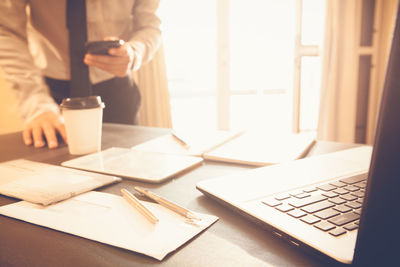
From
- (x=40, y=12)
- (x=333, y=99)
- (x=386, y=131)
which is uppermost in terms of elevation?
(x=40, y=12)

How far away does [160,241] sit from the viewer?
14.1 inches

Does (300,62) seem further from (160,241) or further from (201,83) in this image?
(201,83)

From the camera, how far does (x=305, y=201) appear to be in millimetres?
406

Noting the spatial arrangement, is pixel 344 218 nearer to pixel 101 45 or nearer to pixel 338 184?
pixel 338 184

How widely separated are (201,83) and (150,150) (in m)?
6.46

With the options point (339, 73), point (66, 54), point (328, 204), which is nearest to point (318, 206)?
point (328, 204)

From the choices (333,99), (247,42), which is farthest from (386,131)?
(247,42)

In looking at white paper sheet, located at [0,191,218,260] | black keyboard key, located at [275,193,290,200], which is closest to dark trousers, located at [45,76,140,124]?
white paper sheet, located at [0,191,218,260]

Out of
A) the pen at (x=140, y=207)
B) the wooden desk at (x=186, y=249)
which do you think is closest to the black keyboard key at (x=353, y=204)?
the wooden desk at (x=186, y=249)

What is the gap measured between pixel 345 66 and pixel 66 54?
7.40 ft

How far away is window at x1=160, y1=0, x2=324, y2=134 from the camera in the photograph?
2.85m

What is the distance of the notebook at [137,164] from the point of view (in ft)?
1.95

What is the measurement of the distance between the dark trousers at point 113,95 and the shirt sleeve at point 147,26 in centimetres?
22

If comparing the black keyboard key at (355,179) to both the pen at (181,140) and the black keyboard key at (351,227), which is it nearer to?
the black keyboard key at (351,227)
